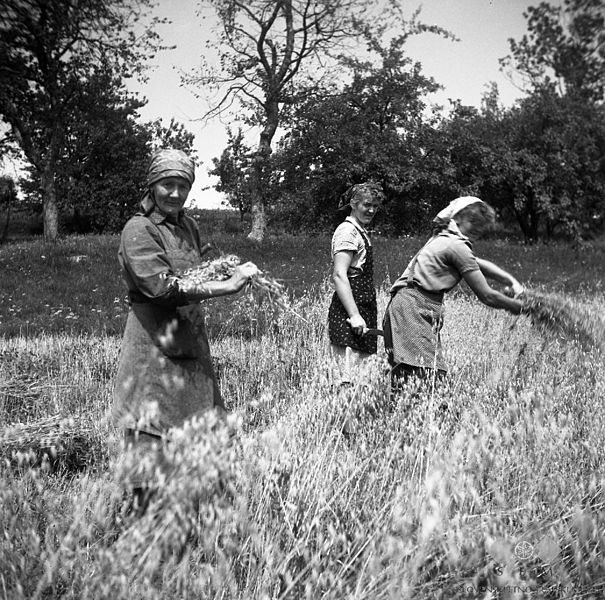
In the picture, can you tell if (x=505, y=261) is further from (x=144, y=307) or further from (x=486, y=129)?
(x=144, y=307)

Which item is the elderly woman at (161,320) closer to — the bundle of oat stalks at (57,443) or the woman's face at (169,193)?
the woman's face at (169,193)

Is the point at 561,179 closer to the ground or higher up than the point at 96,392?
higher up

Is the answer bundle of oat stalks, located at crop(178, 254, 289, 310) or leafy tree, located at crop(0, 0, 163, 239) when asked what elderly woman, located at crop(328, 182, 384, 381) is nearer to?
bundle of oat stalks, located at crop(178, 254, 289, 310)

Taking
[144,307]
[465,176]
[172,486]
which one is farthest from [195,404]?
[465,176]

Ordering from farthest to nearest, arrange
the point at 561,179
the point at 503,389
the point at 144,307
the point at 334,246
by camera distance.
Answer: the point at 561,179 < the point at 334,246 < the point at 503,389 < the point at 144,307

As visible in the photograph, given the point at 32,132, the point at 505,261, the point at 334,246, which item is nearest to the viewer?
the point at 334,246

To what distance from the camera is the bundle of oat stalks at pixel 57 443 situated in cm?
284

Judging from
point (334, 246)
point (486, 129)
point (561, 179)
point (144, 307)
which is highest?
point (486, 129)

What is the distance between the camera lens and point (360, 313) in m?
3.98

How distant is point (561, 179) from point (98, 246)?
1896cm

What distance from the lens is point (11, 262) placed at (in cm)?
1260

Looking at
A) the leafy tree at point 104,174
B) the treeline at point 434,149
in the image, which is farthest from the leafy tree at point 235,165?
the leafy tree at point 104,174

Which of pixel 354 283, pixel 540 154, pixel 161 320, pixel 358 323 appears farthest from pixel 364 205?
pixel 540 154

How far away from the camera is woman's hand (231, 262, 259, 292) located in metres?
2.33
